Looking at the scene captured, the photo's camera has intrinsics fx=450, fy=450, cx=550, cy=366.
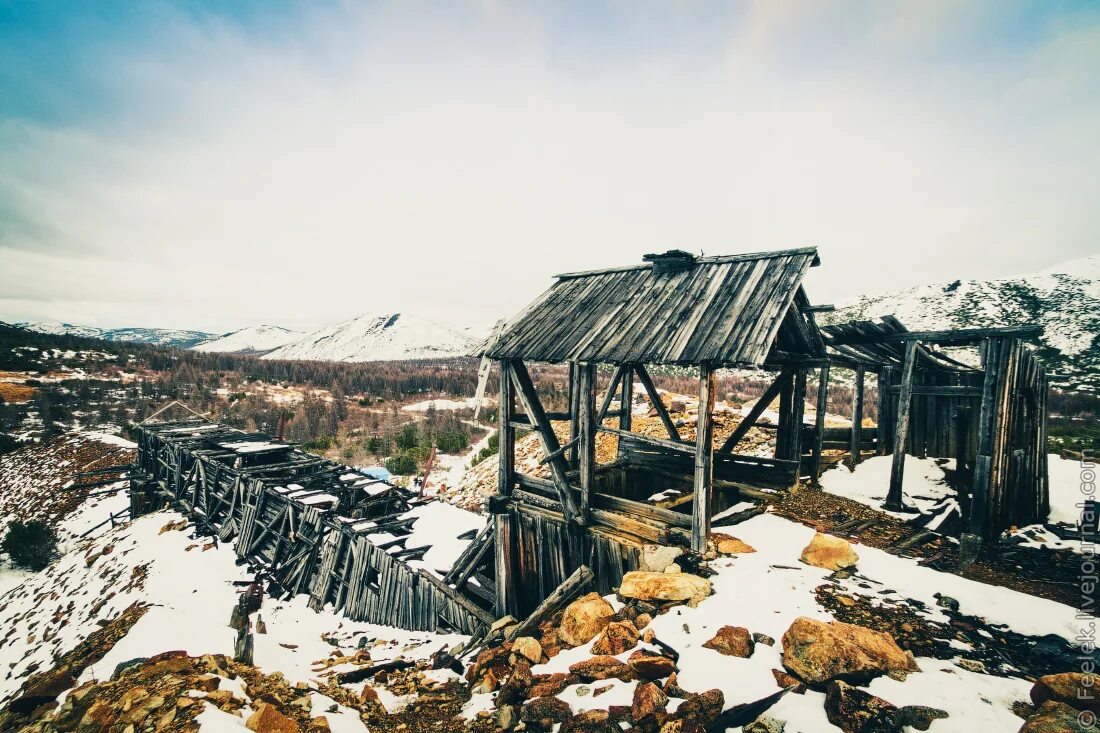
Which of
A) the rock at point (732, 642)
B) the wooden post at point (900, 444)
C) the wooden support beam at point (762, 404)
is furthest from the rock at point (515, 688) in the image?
the wooden post at point (900, 444)

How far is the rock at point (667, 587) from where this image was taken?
5.19 meters

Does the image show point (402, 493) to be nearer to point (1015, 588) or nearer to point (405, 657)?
point (405, 657)

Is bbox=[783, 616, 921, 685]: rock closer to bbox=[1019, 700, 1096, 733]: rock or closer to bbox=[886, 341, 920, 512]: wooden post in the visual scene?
bbox=[1019, 700, 1096, 733]: rock

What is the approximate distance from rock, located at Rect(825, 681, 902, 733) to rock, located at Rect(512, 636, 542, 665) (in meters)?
2.89

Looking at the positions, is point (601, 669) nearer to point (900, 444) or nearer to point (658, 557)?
point (658, 557)

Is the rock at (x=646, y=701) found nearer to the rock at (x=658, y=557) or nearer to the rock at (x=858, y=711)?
the rock at (x=858, y=711)

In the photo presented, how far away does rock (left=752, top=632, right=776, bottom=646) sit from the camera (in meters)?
4.29

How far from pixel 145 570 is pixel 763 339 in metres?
17.5

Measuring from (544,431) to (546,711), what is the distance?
14.2 ft

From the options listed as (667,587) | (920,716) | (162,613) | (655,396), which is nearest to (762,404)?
(655,396)

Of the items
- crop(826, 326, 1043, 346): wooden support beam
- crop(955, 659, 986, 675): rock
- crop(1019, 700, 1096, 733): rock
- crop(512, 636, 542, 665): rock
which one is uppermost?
crop(826, 326, 1043, 346): wooden support beam

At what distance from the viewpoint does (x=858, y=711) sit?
3262 mm

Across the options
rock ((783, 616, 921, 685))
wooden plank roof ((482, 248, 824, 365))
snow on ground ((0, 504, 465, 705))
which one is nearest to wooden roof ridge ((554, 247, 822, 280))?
wooden plank roof ((482, 248, 824, 365))

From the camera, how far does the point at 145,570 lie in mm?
13172
